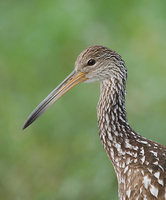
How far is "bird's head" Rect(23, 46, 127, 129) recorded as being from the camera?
5.73 metres

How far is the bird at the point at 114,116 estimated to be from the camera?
5344 millimetres

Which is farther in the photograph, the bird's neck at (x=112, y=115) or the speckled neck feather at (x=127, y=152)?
the bird's neck at (x=112, y=115)

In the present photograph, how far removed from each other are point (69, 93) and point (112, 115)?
2.75 meters

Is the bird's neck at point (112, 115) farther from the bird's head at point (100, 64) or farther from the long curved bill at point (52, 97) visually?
the long curved bill at point (52, 97)

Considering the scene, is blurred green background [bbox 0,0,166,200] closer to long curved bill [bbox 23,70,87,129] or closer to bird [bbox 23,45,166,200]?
bird [bbox 23,45,166,200]

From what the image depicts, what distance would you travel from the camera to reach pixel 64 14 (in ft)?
32.9

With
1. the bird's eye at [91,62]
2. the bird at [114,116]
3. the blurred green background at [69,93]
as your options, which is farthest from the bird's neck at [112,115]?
the blurred green background at [69,93]

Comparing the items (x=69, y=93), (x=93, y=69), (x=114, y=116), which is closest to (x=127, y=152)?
(x=114, y=116)

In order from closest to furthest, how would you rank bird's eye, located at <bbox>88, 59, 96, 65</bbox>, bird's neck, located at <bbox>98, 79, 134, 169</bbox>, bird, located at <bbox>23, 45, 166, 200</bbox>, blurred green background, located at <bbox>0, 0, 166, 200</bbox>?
bird, located at <bbox>23, 45, 166, 200</bbox> → bird's neck, located at <bbox>98, 79, 134, 169</bbox> → bird's eye, located at <bbox>88, 59, 96, 65</bbox> → blurred green background, located at <bbox>0, 0, 166, 200</bbox>

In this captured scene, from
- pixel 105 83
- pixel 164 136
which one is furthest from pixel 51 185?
pixel 105 83

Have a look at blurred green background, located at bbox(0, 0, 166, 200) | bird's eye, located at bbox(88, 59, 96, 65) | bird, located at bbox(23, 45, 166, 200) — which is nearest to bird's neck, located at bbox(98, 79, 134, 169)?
bird, located at bbox(23, 45, 166, 200)

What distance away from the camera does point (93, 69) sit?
5766mm

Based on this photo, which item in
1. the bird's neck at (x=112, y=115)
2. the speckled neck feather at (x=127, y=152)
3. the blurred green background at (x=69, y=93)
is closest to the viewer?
the speckled neck feather at (x=127, y=152)

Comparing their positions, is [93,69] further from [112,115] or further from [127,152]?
[127,152]
